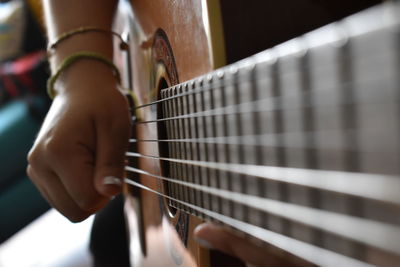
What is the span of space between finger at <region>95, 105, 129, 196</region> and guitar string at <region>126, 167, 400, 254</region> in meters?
0.26

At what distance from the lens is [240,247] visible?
37cm

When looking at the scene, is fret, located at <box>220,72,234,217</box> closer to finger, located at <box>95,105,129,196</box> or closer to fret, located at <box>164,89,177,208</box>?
fret, located at <box>164,89,177,208</box>

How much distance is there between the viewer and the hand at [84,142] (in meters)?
0.60

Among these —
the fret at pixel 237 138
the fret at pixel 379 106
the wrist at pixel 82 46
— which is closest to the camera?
the fret at pixel 379 106

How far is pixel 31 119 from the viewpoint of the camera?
2.30 metres

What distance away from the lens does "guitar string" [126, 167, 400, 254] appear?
0.74ft

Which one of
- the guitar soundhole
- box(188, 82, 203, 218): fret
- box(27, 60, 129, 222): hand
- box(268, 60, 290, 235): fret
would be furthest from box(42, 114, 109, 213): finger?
box(268, 60, 290, 235): fret

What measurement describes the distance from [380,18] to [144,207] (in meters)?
0.64

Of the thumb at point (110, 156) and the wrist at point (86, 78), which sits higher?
the wrist at point (86, 78)

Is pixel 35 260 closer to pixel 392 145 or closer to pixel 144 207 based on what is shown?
pixel 144 207

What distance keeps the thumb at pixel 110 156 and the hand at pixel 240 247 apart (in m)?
0.22

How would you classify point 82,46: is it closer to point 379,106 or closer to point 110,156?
point 110,156

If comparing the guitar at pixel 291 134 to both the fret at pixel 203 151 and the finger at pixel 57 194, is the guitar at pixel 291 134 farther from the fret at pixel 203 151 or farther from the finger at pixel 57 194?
the finger at pixel 57 194

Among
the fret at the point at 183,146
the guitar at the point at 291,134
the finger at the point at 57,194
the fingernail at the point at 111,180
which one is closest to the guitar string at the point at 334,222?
the guitar at the point at 291,134
